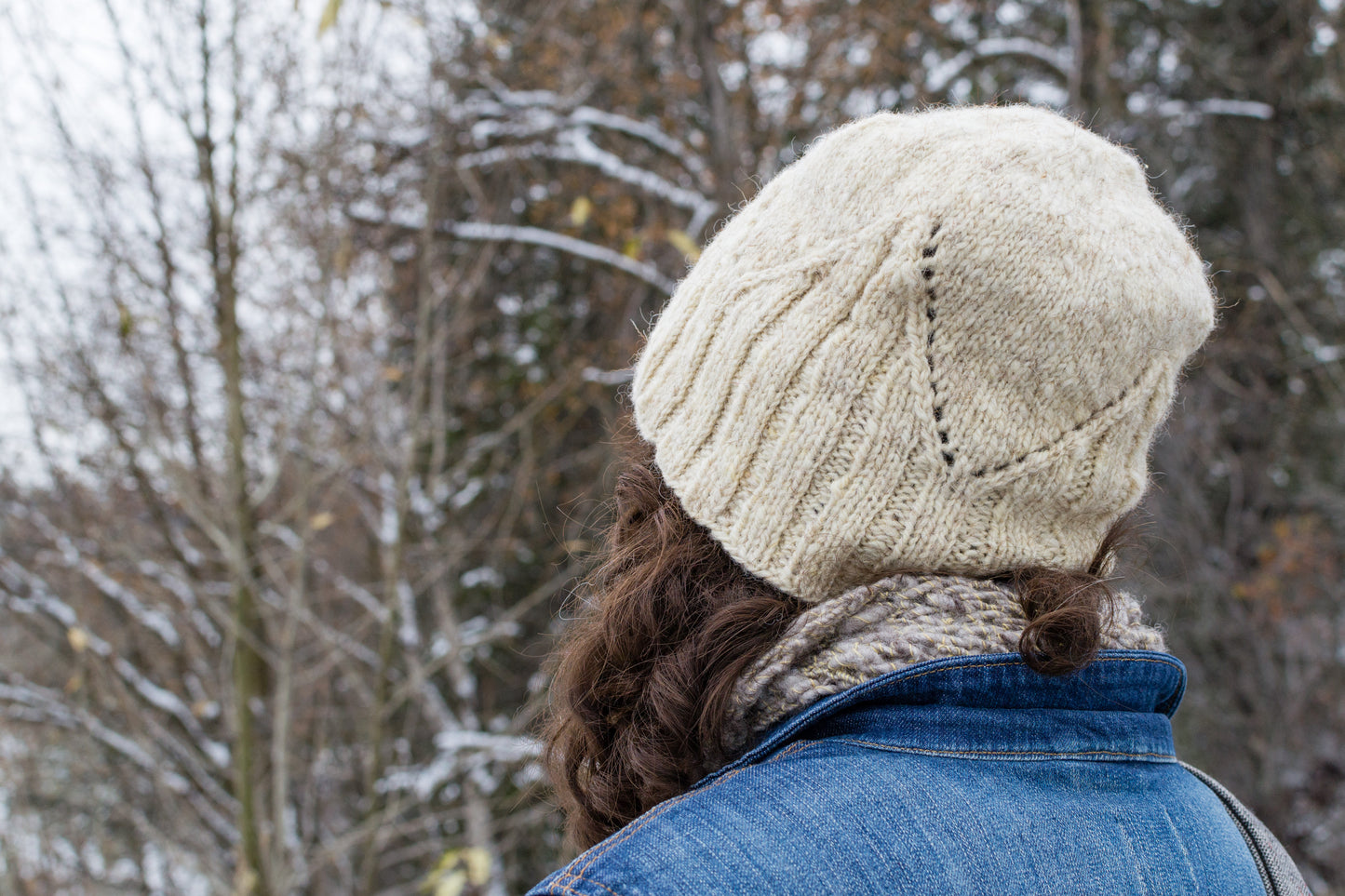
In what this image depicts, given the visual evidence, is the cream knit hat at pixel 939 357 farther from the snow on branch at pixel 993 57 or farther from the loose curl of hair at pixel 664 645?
the snow on branch at pixel 993 57

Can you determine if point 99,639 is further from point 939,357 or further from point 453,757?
point 939,357

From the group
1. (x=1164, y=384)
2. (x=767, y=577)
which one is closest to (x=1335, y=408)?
(x=1164, y=384)

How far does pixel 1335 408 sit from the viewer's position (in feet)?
17.6

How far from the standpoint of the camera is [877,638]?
883 millimetres

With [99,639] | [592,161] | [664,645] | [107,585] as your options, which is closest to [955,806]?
[664,645]

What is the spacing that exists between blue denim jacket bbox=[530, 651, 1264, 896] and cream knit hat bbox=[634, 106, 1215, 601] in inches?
6.0

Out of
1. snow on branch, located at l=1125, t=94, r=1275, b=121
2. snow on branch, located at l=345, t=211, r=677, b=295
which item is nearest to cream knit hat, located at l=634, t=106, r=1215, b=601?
snow on branch, located at l=345, t=211, r=677, b=295

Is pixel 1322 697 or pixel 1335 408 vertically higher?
pixel 1335 408

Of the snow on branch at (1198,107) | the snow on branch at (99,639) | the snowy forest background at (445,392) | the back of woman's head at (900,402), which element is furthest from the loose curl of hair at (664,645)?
the snow on branch at (1198,107)

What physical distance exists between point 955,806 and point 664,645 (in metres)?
0.40

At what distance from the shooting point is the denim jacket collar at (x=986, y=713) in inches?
33.3

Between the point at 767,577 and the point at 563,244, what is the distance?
415 cm

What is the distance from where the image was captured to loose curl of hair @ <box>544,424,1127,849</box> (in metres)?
0.93

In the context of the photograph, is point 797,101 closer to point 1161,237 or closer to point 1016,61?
point 1016,61
